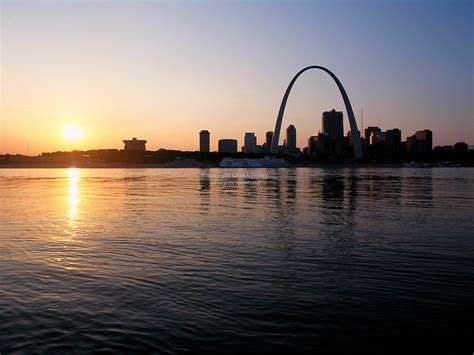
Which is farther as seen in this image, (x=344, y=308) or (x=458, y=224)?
(x=458, y=224)

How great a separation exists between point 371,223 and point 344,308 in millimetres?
15539

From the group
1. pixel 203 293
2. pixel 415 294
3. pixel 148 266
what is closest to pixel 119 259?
pixel 148 266

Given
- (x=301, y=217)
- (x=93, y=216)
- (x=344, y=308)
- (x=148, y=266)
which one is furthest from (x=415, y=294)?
(x=93, y=216)

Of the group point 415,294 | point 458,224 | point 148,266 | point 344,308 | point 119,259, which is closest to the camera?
point 344,308

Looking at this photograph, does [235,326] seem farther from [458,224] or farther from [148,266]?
[458,224]

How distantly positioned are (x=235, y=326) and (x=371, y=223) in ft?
57.5

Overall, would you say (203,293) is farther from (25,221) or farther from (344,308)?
(25,221)

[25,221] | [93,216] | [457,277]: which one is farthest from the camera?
[93,216]

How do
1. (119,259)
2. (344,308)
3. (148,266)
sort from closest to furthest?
(344,308)
(148,266)
(119,259)

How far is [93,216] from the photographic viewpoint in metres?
28.7

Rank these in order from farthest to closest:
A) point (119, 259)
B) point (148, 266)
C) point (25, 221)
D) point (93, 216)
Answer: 1. point (93, 216)
2. point (25, 221)
3. point (119, 259)
4. point (148, 266)

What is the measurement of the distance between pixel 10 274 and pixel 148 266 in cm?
412

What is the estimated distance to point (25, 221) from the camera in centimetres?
2602

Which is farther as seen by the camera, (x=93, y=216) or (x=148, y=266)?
(x=93, y=216)
